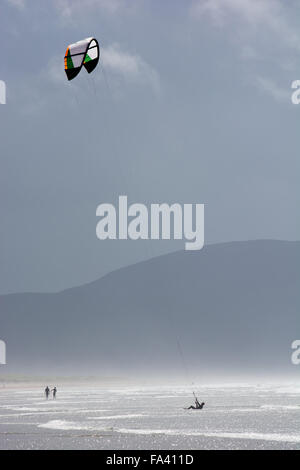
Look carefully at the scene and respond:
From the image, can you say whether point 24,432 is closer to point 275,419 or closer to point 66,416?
point 66,416

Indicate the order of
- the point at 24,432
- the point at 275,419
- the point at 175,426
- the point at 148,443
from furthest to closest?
1. the point at 275,419
2. the point at 175,426
3. the point at 24,432
4. the point at 148,443

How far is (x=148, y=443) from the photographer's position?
1394 inches

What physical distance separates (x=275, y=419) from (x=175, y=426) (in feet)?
27.4

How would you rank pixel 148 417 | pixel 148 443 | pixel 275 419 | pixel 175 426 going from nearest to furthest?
pixel 148 443, pixel 175 426, pixel 275 419, pixel 148 417

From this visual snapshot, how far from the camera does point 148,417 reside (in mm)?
52562

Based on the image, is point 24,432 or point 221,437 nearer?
point 221,437
